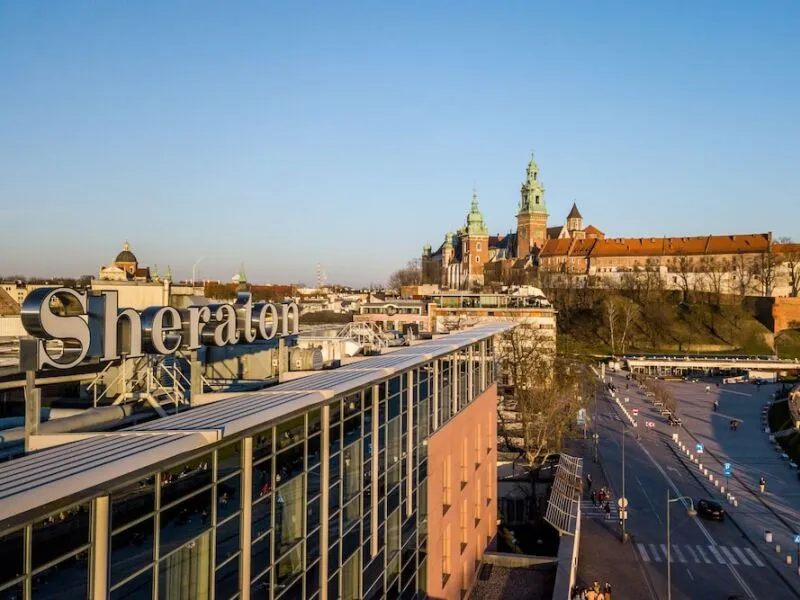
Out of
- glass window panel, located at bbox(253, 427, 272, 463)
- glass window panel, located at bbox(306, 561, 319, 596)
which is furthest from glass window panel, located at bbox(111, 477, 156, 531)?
glass window panel, located at bbox(306, 561, 319, 596)

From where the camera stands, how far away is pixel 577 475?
1508 inches

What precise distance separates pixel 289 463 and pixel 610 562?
22729 millimetres

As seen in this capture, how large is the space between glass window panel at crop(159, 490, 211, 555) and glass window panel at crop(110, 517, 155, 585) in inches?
7.5

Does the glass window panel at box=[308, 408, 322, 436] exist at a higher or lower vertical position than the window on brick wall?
higher

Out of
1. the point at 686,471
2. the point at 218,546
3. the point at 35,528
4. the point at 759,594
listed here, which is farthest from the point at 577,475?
the point at 35,528

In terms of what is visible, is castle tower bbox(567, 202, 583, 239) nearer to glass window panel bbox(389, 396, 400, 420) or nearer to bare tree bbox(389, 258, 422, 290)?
bare tree bbox(389, 258, 422, 290)

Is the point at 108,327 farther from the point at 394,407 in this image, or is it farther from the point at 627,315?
the point at 627,315

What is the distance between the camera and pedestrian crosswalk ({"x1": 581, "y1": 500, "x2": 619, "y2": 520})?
35.3m

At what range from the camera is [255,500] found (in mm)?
9758

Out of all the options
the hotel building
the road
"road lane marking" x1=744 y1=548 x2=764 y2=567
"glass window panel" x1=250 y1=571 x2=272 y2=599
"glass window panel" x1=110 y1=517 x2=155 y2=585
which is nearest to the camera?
the hotel building

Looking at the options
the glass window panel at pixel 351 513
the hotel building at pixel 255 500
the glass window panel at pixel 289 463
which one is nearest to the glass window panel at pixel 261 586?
the hotel building at pixel 255 500

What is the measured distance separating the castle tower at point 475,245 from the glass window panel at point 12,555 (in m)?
156

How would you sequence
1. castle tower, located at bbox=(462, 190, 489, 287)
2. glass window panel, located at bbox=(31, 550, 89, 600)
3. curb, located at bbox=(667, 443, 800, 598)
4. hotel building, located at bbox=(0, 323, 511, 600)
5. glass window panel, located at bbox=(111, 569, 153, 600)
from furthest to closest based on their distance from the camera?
castle tower, located at bbox=(462, 190, 489, 287)
curb, located at bbox=(667, 443, 800, 598)
glass window panel, located at bbox=(111, 569, 153, 600)
hotel building, located at bbox=(0, 323, 511, 600)
glass window panel, located at bbox=(31, 550, 89, 600)

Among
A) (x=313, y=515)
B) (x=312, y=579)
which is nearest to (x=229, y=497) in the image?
(x=313, y=515)
